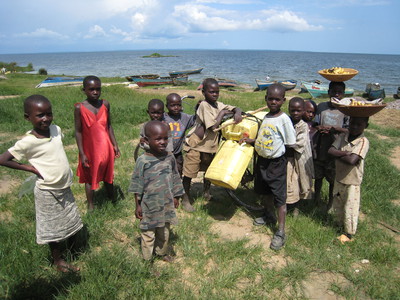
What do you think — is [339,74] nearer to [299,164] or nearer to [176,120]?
[299,164]

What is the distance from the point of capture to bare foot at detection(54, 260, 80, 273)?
2619 mm

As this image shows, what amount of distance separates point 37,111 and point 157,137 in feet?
3.29

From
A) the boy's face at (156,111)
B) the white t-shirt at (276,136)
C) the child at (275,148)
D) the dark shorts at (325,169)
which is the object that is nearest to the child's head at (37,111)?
the boy's face at (156,111)

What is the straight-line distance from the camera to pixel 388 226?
363 centimetres

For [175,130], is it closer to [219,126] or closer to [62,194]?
[219,126]

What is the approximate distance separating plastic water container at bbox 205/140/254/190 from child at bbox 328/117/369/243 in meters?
0.98

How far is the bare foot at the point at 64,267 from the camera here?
2.62 metres

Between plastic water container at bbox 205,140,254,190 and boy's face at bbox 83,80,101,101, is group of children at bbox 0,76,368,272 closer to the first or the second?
boy's face at bbox 83,80,101,101

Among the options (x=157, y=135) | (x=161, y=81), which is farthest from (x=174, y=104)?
(x=161, y=81)

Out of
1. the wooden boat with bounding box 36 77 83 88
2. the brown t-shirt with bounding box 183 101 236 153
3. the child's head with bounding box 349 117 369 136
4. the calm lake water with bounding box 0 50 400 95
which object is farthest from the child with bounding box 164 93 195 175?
the calm lake water with bounding box 0 50 400 95

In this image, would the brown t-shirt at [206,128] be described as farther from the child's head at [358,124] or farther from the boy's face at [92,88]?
the child's head at [358,124]

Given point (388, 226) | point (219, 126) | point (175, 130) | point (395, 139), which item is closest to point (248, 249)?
point (219, 126)

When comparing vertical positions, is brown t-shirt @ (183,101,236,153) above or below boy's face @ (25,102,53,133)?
below

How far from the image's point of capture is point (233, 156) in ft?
10.6
